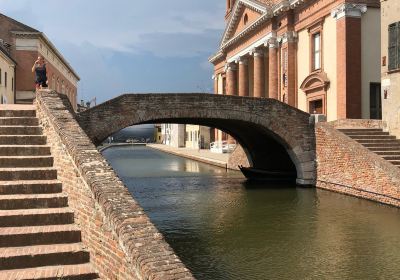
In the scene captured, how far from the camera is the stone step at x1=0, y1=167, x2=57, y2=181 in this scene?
7405mm

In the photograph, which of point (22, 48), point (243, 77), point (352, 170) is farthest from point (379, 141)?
point (22, 48)

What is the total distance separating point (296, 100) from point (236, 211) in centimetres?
1586

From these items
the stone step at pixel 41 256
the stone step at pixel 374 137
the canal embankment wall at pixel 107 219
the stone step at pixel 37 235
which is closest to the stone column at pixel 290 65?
the stone step at pixel 374 137

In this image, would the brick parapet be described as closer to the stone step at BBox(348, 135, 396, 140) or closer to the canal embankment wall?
the stone step at BBox(348, 135, 396, 140)

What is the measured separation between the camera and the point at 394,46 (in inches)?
714

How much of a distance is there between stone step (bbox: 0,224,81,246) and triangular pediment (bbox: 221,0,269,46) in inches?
1056

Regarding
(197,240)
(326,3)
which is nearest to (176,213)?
(197,240)

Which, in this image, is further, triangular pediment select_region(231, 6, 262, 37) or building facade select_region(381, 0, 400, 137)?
triangular pediment select_region(231, 6, 262, 37)

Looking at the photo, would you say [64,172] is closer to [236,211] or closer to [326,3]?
[236,211]

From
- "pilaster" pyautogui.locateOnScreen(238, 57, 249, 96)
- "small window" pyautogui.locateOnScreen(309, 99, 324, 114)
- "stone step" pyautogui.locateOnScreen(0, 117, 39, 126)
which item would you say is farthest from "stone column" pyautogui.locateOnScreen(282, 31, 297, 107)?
"stone step" pyautogui.locateOnScreen(0, 117, 39, 126)

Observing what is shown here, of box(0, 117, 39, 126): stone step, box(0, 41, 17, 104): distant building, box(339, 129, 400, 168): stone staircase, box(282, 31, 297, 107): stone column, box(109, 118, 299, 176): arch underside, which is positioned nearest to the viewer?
box(0, 117, 39, 126): stone step

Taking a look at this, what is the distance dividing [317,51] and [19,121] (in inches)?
815

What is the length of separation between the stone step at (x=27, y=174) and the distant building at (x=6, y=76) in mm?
30474

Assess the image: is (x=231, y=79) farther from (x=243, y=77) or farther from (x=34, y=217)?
(x=34, y=217)
